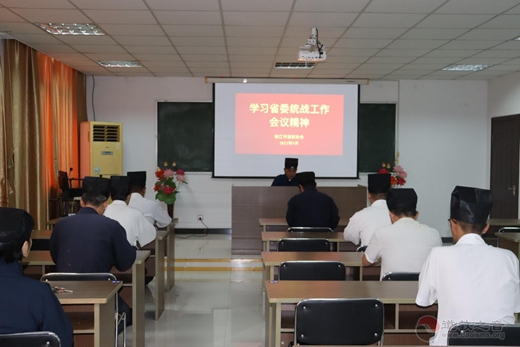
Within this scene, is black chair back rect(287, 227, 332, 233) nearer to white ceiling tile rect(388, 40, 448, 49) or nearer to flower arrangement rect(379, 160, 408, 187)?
white ceiling tile rect(388, 40, 448, 49)

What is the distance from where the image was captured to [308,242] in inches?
194

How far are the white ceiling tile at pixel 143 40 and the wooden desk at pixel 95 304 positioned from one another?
4.31 meters

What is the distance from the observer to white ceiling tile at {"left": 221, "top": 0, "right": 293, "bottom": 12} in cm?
529

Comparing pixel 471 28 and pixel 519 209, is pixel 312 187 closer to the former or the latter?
pixel 471 28

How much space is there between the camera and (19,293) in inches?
88.4

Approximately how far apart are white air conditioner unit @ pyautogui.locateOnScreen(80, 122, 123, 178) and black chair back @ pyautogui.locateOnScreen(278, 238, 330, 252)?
5.49 m

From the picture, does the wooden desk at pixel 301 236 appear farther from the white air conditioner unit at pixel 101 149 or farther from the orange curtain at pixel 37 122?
the white air conditioner unit at pixel 101 149

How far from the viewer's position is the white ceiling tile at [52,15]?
224 inches

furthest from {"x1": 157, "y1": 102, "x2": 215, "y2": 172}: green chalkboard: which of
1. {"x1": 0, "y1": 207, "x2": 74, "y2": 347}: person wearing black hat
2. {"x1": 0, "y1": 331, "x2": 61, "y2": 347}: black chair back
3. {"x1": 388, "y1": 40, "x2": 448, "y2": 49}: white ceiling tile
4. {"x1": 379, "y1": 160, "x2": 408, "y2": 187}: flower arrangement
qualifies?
{"x1": 0, "y1": 331, "x2": 61, "y2": 347}: black chair back

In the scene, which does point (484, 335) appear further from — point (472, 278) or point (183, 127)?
point (183, 127)

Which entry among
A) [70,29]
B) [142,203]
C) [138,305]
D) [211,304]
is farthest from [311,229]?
[70,29]

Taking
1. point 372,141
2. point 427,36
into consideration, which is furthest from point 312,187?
point 372,141

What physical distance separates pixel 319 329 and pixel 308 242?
2.03m

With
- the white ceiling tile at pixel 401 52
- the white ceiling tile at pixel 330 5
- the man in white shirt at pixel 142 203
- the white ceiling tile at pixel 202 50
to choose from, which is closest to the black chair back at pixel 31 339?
the man in white shirt at pixel 142 203
